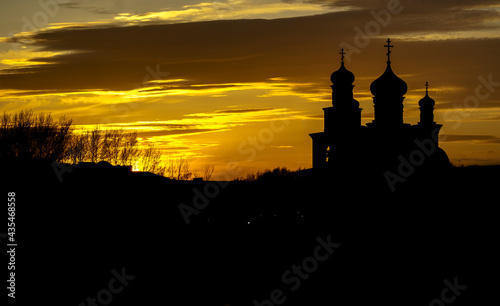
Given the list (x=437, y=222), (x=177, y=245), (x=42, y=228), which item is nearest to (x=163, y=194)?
(x=177, y=245)

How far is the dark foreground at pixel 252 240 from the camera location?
3816cm

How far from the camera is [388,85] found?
198 ft

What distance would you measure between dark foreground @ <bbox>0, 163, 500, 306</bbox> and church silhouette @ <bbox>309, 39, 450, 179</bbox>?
183 cm

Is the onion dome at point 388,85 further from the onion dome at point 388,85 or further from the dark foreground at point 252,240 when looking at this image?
the dark foreground at point 252,240

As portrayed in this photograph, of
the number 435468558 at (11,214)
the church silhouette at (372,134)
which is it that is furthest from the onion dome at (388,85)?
the number 435468558 at (11,214)

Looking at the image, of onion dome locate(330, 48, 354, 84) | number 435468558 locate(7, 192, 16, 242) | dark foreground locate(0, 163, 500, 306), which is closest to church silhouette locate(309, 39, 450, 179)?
onion dome locate(330, 48, 354, 84)

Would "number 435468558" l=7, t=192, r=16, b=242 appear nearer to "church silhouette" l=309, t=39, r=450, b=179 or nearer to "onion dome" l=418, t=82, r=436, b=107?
"church silhouette" l=309, t=39, r=450, b=179

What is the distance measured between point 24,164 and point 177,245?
30.4 feet

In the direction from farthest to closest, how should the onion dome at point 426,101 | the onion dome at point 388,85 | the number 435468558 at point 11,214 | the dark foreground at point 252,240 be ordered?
the onion dome at point 426,101 < the onion dome at point 388,85 < the number 435468558 at point 11,214 < the dark foreground at point 252,240

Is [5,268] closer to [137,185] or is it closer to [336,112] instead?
[137,185]

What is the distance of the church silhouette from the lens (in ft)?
200

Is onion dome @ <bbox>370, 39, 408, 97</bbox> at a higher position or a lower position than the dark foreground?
higher

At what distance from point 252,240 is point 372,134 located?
12202mm

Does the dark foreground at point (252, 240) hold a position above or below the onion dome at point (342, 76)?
below
